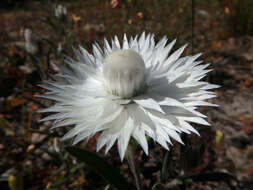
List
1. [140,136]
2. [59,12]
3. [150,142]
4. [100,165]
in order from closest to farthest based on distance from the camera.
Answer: [140,136] < [100,165] < [150,142] < [59,12]

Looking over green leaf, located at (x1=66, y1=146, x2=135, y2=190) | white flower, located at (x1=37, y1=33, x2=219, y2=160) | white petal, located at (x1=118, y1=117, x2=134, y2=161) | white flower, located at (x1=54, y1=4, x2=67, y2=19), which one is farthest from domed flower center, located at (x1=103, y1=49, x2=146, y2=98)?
white flower, located at (x1=54, y1=4, x2=67, y2=19)

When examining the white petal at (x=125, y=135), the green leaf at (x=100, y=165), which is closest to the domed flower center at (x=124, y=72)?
Result: the white petal at (x=125, y=135)

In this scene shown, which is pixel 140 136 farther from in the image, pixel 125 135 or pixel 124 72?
pixel 124 72

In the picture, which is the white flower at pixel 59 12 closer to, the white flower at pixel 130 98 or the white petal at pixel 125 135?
the white flower at pixel 130 98

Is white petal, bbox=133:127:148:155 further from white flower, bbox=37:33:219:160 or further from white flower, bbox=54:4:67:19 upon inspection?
white flower, bbox=54:4:67:19

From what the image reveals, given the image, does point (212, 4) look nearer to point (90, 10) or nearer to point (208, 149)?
point (90, 10)

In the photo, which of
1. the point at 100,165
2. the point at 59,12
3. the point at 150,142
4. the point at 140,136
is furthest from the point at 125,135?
the point at 59,12
